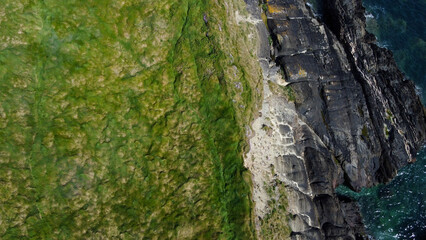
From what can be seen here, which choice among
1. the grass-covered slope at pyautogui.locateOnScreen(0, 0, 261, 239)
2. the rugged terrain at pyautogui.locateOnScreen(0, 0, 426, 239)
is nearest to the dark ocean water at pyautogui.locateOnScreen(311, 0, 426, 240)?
the rugged terrain at pyautogui.locateOnScreen(0, 0, 426, 239)

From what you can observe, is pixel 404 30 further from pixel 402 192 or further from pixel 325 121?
pixel 402 192

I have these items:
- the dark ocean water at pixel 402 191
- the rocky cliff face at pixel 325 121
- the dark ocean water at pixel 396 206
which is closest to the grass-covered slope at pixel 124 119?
the rocky cliff face at pixel 325 121

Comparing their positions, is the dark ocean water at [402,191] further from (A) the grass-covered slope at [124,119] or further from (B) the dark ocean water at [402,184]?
(A) the grass-covered slope at [124,119]

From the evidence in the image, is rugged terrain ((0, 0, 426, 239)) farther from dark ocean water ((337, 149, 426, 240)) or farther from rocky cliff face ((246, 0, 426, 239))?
dark ocean water ((337, 149, 426, 240))

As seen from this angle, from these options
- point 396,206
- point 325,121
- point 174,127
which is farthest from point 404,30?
point 174,127

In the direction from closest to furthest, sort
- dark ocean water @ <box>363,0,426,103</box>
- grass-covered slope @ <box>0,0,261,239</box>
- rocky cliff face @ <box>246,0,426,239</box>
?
grass-covered slope @ <box>0,0,261,239</box> → rocky cliff face @ <box>246,0,426,239</box> → dark ocean water @ <box>363,0,426,103</box>

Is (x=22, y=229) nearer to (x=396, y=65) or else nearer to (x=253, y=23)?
(x=253, y=23)
